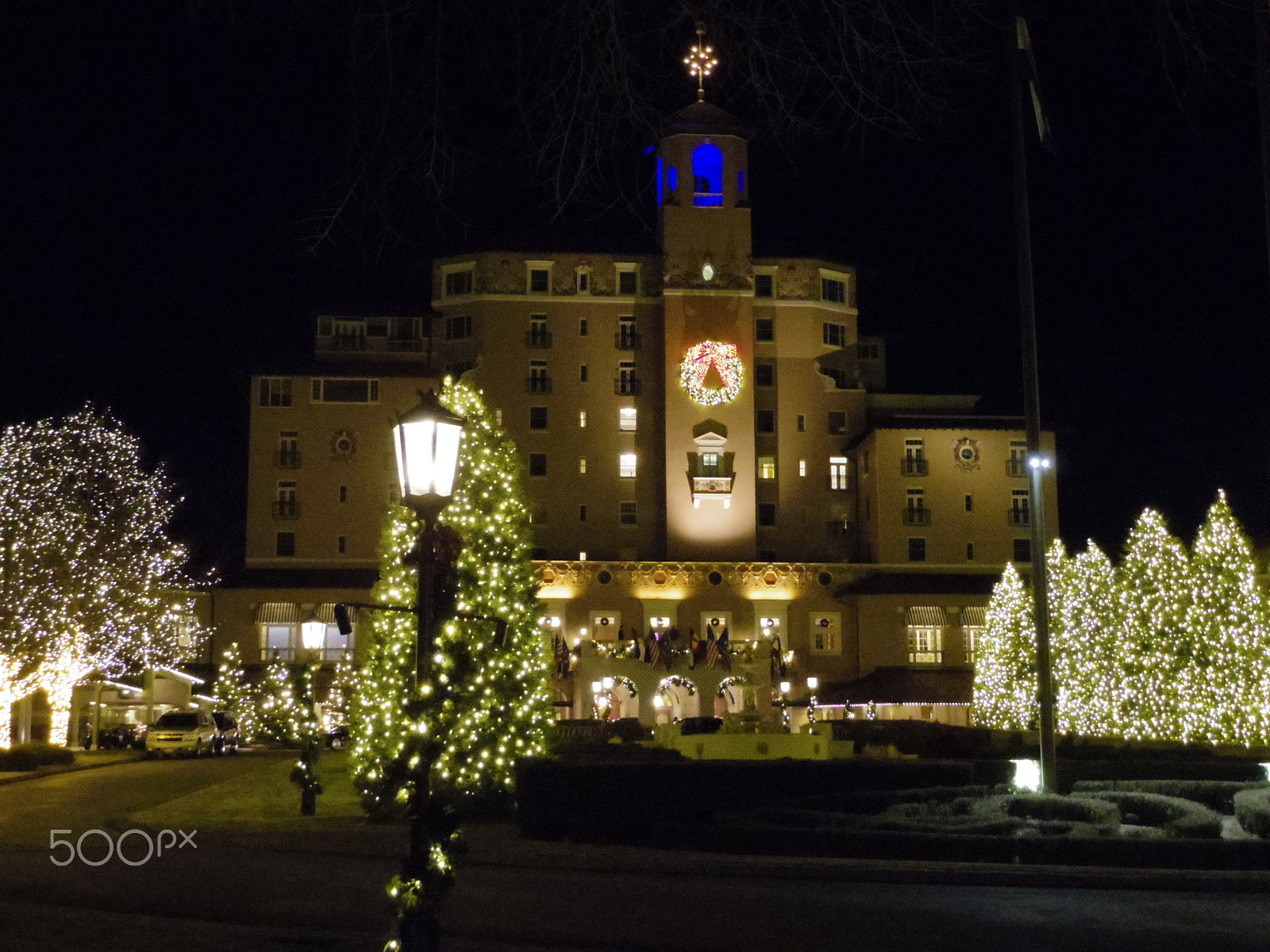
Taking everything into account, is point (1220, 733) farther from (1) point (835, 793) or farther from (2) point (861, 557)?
(2) point (861, 557)

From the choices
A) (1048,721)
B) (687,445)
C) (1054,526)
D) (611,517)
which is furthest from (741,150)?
(1048,721)

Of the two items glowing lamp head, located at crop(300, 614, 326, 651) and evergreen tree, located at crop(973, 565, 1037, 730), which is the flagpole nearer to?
evergreen tree, located at crop(973, 565, 1037, 730)

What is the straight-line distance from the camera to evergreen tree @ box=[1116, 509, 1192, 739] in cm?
3947

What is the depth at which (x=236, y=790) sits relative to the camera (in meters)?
32.1

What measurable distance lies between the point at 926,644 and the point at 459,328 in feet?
100

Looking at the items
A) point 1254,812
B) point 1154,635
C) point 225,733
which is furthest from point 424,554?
point 225,733

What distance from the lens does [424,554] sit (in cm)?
1036

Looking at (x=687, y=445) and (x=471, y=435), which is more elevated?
(x=687, y=445)

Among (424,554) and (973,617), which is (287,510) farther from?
(424,554)

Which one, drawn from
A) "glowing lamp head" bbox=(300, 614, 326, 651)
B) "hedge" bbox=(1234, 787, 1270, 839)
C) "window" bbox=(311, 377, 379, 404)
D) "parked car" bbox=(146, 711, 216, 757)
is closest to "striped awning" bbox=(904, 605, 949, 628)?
"glowing lamp head" bbox=(300, 614, 326, 651)

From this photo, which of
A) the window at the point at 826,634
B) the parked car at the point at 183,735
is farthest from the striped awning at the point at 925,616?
the parked car at the point at 183,735

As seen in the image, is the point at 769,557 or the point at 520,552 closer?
the point at 520,552

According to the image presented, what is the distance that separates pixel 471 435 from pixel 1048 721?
12218 millimetres

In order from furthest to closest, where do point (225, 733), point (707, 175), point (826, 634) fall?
point (707, 175), point (826, 634), point (225, 733)
